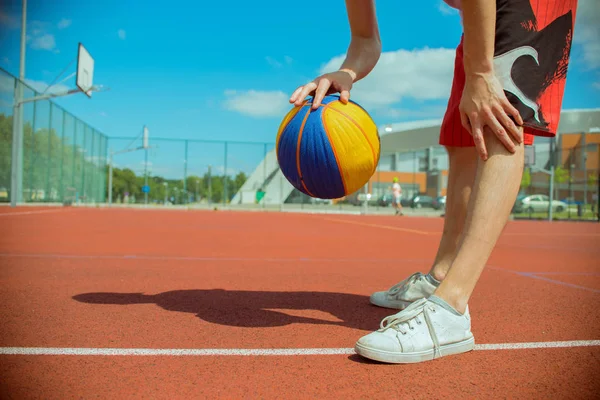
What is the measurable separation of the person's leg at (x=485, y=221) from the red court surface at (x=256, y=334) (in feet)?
0.86

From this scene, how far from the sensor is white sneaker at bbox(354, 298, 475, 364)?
1.73 m

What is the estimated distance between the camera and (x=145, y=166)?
33438mm

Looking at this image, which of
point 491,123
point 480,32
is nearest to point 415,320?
point 491,123

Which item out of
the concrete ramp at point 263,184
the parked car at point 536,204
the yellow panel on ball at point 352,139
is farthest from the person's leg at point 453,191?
the parked car at point 536,204

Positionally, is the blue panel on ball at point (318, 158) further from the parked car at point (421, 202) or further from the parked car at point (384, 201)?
the parked car at point (384, 201)

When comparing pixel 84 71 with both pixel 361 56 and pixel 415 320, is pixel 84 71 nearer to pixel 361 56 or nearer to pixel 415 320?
pixel 361 56

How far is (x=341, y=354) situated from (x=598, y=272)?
12.1ft

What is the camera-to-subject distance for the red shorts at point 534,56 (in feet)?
6.10

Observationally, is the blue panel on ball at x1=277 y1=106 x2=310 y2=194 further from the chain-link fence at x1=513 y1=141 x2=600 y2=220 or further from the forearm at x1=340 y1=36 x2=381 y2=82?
the chain-link fence at x1=513 y1=141 x2=600 y2=220

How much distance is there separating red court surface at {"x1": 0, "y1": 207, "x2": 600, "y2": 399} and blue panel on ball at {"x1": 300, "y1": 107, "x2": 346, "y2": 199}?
0.67 meters

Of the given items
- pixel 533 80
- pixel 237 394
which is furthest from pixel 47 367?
pixel 533 80

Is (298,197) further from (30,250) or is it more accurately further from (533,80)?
(533,80)

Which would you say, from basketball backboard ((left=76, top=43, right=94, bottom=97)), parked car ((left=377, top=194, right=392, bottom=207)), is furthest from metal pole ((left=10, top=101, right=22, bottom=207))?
parked car ((left=377, top=194, right=392, bottom=207))

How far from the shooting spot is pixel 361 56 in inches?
98.2
